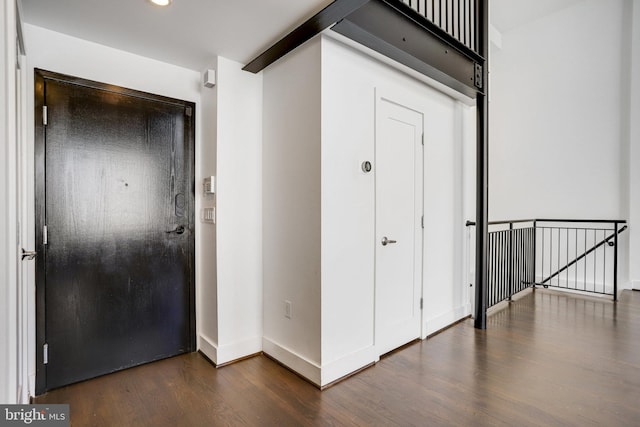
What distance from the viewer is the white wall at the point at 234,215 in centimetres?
258

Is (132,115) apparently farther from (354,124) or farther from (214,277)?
(354,124)

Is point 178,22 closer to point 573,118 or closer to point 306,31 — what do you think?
point 306,31

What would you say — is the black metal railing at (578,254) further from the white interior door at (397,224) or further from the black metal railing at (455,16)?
the black metal railing at (455,16)

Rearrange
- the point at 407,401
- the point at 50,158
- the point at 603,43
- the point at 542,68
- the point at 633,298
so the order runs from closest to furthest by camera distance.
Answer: the point at 407,401 → the point at 50,158 → the point at 633,298 → the point at 603,43 → the point at 542,68

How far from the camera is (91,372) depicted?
7.62 feet

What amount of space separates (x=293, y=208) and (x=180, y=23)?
4.81 ft

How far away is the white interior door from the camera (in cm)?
264

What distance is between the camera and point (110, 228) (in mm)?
2402

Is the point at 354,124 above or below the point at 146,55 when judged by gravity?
below

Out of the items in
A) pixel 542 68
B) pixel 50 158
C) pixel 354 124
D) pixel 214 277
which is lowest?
pixel 214 277

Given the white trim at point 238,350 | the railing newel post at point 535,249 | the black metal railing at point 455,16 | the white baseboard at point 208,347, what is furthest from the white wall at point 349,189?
the railing newel post at point 535,249

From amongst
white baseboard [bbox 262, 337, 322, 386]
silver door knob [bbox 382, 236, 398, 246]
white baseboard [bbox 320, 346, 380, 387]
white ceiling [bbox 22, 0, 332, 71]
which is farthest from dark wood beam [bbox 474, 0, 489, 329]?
white ceiling [bbox 22, 0, 332, 71]

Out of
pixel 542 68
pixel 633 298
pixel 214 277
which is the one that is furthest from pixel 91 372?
pixel 542 68

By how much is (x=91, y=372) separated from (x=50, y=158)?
1.55 m
